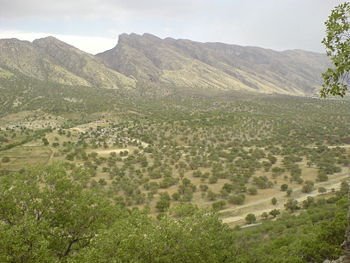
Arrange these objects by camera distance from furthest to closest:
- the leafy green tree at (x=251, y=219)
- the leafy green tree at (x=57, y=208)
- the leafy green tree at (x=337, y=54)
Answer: the leafy green tree at (x=251, y=219) < the leafy green tree at (x=57, y=208) < the leafy green tree at (x=337, y=54)

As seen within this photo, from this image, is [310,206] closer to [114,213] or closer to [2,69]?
[114,213]

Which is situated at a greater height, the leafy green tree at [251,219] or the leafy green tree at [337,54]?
the leafy green tree at [337,54]

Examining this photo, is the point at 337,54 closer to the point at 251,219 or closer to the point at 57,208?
the point at 57,208

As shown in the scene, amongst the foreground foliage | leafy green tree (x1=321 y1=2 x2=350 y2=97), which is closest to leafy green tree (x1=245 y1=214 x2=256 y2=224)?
the foreground foliage

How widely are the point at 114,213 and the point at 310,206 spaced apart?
2290 centimetres

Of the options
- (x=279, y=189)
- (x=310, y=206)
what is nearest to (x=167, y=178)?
(x=279, y=189)

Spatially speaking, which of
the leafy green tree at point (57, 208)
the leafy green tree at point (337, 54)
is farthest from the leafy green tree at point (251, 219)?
the leafy green tree at point (337, 54)

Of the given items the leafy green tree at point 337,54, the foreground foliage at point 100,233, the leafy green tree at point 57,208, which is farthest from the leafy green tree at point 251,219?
the leafy green tree at point 337,54

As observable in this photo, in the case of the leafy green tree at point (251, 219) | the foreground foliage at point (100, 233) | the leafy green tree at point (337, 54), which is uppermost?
the leafy green tree at point (337, 54)

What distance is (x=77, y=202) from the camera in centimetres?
2180

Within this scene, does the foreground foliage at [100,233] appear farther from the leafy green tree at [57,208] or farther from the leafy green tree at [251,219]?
the leafy green tree at [251,219]

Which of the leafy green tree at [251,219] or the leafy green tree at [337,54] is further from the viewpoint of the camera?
the leafy green tree at [251,219]

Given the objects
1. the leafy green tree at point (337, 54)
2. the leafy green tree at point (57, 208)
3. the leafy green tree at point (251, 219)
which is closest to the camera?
the leafy green tree at point (337, 54)

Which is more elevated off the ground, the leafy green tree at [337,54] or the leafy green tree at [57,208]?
the leafy green tree at [337,54]
